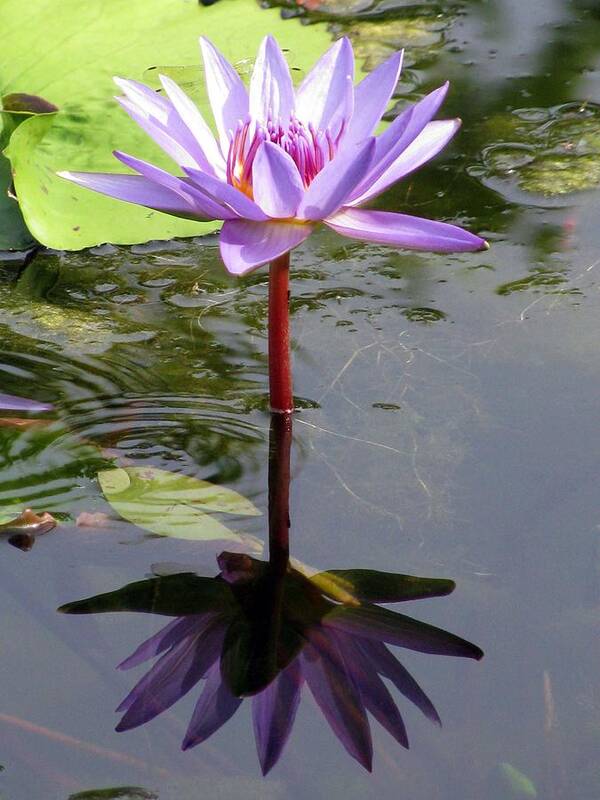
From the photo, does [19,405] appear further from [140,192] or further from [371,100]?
[371,100]

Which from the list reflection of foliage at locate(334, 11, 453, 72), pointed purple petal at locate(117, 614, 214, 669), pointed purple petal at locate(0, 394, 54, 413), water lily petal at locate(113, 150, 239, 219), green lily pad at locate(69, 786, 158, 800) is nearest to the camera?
green lily pad at locate(69, 786, 158, 800)

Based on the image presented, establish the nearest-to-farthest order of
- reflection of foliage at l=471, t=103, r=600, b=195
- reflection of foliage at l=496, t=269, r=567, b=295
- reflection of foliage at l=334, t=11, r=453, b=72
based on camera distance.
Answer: reflection of foliage at l=496, t=269, r=567, b=295 < reflection of foliage at l=471, t=103, r=600, b=195 < reflection of foliage at l=334, t=11, r=453, b=72

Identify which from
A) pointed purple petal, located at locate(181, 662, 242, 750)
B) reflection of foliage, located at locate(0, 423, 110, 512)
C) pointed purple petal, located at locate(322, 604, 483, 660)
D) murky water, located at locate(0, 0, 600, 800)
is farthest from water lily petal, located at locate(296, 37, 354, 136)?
pointed purple petal, located at locate(181, 662, 242, 750)

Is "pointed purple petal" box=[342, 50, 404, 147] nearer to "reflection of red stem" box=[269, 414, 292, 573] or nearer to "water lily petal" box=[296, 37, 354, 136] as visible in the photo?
"water lily petal" box=[296, 37, 354, 136]

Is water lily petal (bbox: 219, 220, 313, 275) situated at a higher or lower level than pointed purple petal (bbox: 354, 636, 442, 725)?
higher

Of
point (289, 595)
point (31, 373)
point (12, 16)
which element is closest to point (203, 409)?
point (31, 373)

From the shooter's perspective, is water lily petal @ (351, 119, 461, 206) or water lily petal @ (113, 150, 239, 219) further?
water lily petal @ (351, 119, 461, 206)

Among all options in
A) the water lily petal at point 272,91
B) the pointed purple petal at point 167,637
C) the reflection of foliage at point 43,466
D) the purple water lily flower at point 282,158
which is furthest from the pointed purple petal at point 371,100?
the pointed purple petal at point 167,637
